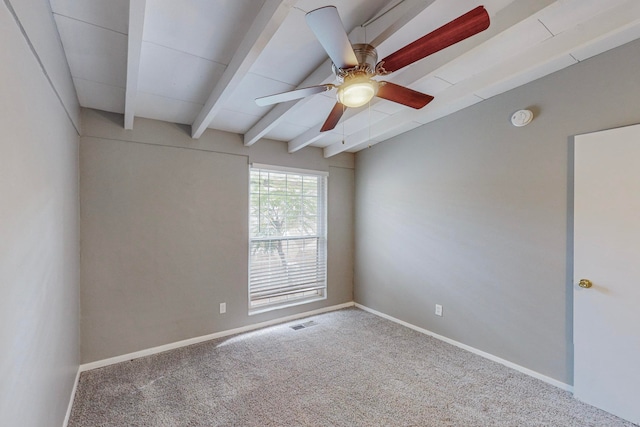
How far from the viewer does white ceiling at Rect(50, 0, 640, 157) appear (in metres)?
1.56

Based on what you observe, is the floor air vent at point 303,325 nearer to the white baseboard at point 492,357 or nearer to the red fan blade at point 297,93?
the white baseboard at point 492,357

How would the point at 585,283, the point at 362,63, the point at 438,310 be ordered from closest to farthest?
1. the point at 362,63
2. the point at 585,283
3. the point at 438,310

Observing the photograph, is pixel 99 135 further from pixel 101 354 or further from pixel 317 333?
pixel 317 333

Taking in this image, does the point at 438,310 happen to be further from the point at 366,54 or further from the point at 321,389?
the point at 366,54

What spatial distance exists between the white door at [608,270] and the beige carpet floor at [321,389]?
0.21 meters

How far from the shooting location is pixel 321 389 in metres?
2.31

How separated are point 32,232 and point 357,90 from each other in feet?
5.91

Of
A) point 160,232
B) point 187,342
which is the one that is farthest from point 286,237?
point 187,342

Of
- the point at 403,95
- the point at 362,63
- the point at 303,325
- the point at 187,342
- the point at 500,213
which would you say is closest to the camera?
the point at 362,63

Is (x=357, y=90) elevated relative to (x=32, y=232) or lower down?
elevated

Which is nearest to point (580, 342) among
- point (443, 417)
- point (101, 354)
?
point (443, 417)

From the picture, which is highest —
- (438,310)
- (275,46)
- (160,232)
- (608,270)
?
(275,46)

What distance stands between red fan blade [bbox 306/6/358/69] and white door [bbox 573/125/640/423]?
1974mm

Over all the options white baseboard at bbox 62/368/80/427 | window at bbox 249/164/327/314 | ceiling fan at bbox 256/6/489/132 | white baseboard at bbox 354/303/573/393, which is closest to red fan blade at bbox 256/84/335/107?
ceiling fan at bbox 256/6/489/132
